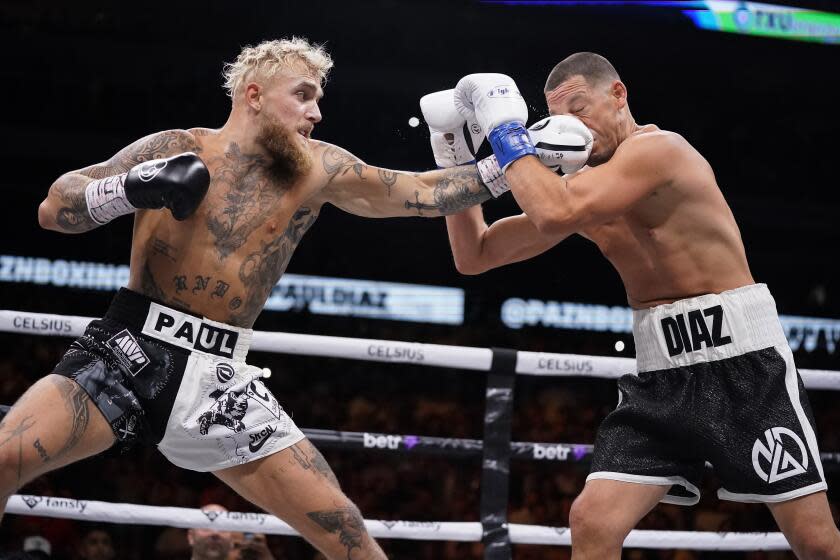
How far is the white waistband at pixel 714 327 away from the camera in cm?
224

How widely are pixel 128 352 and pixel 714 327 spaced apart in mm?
1363

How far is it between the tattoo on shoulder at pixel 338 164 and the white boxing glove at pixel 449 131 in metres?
0.31

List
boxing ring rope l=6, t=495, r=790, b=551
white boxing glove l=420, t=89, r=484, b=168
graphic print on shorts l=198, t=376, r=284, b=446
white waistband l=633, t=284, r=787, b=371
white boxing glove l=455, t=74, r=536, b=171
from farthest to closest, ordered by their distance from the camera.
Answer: boxing ring rope l=6, t=495, r=790, b=551, white boxing glove l=420, t=89, r=484, b=168, white boxing glove l=455, t=74, r=536, b=171, white waistband l=633, t=284, r=787, b=371, graphic print on shorts l=198, t=376, r=284, b=446

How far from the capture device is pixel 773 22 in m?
7.85

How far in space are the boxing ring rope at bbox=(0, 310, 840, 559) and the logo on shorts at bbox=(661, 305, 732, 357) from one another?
80 cm

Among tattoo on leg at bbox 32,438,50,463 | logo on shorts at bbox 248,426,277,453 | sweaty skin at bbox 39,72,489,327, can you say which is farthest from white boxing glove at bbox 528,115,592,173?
tattoo on leg at bbox 32,438,50,463

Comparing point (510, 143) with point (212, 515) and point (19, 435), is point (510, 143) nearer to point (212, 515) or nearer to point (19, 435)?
point (19, 435)

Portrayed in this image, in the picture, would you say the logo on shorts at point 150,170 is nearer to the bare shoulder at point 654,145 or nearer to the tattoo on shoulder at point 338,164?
the tattoo on shoulder at point 338,164

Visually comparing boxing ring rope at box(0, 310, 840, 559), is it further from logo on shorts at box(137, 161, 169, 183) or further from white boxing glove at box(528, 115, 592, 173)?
logo on shorts at box(137, 161, 169, 183)

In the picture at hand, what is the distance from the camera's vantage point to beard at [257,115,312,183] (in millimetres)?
2316

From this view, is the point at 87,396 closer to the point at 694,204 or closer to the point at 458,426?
the point at 694,204

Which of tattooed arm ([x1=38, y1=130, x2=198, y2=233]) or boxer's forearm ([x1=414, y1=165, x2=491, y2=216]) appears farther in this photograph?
boxer's forearm ([x1=414, y1=165, x2=491, y2=216])

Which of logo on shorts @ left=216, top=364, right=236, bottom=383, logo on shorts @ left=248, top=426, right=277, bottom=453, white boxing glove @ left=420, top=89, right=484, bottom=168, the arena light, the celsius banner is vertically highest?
the arena light

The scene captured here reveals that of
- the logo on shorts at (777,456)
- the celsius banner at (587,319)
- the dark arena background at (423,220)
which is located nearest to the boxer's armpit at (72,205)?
the logo on shorts at (777,456)
